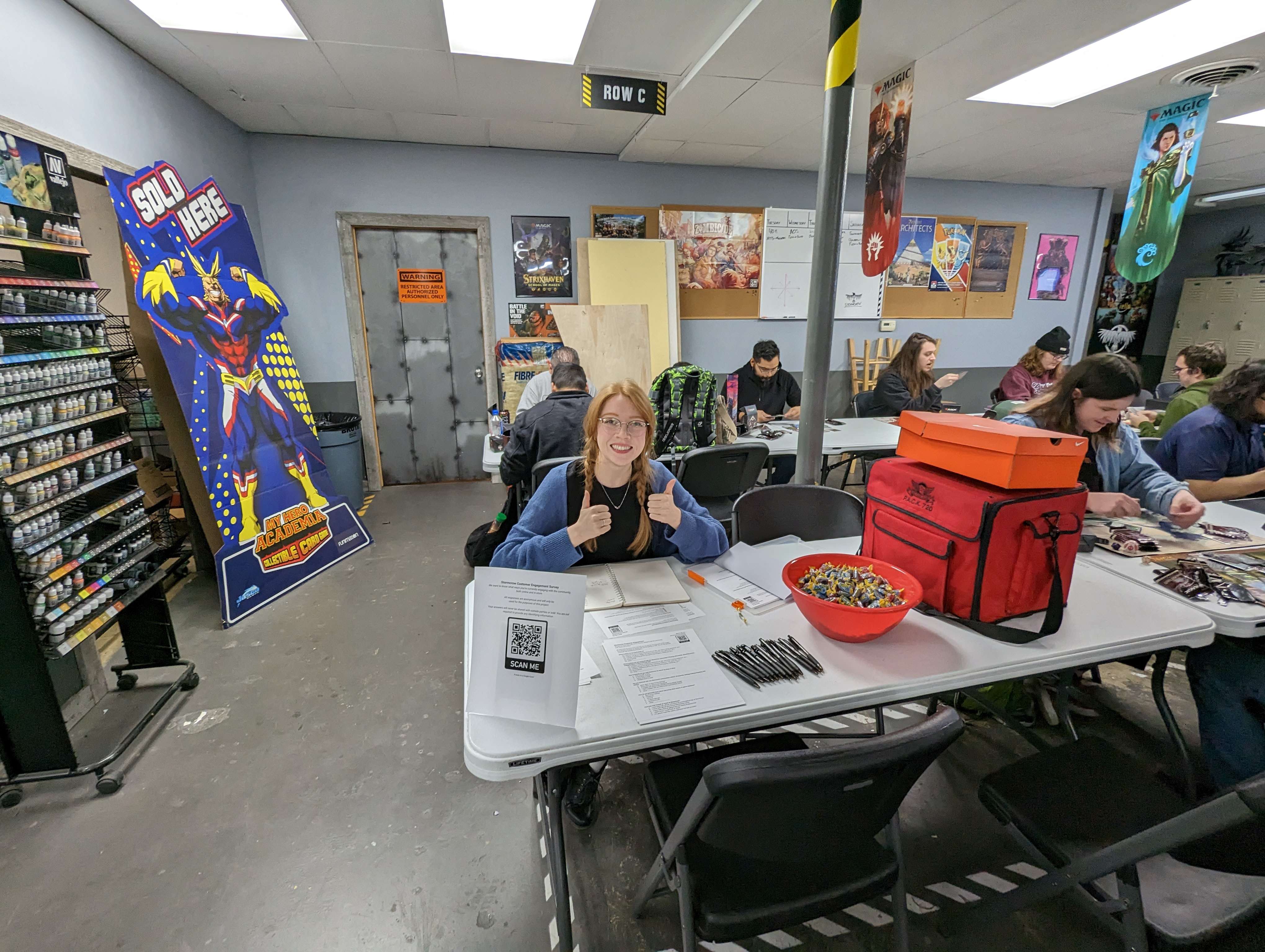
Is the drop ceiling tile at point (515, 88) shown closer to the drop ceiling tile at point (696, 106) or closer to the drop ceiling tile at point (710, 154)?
the drop ceiling tile at point (696, 106)

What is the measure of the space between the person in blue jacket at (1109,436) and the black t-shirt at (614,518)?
1178 millimetres

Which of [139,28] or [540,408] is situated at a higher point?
[139,28]

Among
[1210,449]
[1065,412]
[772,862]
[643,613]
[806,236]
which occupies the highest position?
[806,236]

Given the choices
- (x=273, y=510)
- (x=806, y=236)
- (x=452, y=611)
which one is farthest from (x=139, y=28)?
(x=806, y=236)

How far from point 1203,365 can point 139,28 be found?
6087 millimetres

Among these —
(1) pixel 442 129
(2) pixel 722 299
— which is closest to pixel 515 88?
(1) pixel 442 129

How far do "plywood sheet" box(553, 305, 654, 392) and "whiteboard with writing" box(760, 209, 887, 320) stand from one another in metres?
1.38

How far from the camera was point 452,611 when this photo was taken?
3062mm

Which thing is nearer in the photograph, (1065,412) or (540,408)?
(1065,412)

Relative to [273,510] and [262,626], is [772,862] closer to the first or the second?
[262,626]

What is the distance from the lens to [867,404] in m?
4.86

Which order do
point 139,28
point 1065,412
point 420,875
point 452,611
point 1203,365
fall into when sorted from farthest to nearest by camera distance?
point 1203,365 < point 452,611 < point 139,28 < point 1065,412 < point 420,875

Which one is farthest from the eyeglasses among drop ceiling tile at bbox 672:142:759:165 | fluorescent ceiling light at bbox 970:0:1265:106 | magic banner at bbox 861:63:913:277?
drop ceiling tile at bbox 672:142:759:165

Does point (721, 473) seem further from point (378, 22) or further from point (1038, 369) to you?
point (1038, 369)
